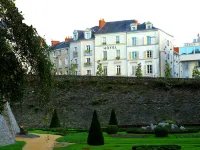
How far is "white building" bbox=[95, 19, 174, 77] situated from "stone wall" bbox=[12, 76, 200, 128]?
26.5m

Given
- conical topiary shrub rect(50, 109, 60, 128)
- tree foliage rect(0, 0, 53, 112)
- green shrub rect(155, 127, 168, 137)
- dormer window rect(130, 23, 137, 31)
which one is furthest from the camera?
dormer window rect(130, 23, 137, 31)

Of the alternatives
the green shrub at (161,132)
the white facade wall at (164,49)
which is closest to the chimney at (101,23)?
the white facade wall at (164,49)

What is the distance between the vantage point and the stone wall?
53.4 meters

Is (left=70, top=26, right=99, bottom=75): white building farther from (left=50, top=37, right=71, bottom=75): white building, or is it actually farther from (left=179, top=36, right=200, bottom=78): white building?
(left=179, top=36, right=200, bottom=78): white building

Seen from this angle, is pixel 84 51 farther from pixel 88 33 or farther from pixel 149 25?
pixel 149 25

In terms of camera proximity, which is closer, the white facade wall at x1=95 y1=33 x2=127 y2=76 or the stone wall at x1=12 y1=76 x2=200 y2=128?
the stone wall at x1=12 y1=76 x2=200 y2=128

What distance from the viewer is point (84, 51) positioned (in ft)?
297

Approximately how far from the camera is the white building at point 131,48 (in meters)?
84.1

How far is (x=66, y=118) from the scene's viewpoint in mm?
53594

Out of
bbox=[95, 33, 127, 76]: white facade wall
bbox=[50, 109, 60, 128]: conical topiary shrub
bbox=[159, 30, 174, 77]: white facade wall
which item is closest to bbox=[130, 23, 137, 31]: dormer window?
bbox=[95, 33, 127, 76]: white facade wall

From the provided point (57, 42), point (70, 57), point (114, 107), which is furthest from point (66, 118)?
point (57, 42)

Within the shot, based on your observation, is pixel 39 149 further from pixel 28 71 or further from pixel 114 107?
pixel 114 107

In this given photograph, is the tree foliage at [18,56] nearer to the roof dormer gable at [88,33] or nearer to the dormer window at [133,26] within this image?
the dormer window at [133,26]

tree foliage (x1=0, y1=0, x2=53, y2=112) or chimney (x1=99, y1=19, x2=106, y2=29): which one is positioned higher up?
chimney (x1=99, y1=19, x2=106, y2=29)
